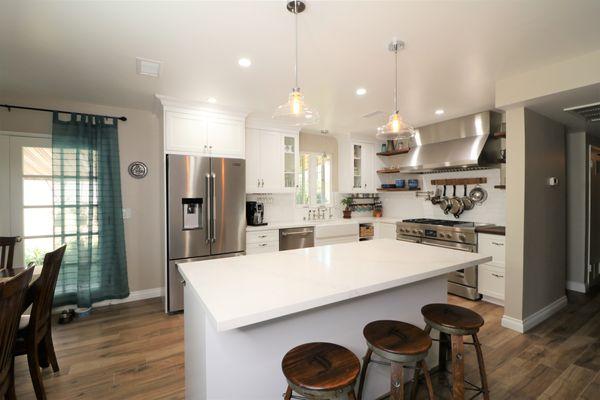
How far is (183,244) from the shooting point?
3312 millimetres

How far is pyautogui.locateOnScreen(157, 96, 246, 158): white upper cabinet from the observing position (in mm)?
3289

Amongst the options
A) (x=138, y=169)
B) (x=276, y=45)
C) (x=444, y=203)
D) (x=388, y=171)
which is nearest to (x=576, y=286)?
(x=444, y=203)

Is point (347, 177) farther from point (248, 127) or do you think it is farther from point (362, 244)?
point (362, 244)

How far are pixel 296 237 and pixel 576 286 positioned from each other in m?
4.01

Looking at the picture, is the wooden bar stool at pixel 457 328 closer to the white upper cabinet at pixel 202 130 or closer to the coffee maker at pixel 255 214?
the coffee maker at pixel 255 214

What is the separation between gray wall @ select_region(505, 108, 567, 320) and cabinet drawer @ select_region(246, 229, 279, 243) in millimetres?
2707

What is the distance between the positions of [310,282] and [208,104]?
109 inches

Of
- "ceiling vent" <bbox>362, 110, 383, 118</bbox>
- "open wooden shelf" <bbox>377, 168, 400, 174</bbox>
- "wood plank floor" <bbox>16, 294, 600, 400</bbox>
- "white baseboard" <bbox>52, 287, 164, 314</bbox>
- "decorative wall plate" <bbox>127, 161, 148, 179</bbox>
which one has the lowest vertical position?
"wood plank floor" <bbox>16, 294, 600, 400</bbox>

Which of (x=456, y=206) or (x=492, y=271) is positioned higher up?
(x=456, y=206)

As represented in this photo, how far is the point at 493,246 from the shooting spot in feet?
11.4

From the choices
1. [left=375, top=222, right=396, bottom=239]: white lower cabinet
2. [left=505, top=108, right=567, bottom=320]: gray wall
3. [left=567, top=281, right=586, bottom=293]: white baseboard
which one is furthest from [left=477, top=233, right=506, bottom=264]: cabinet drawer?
[left=567, top=281, right=586, bottom=293]: white baseboard

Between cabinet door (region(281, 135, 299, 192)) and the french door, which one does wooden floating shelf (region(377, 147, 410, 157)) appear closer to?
cabinet door (region(281, 135, 299, 192))

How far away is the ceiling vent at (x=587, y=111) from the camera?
8.83 ft

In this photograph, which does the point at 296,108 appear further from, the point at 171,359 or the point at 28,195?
the point at 28,195
